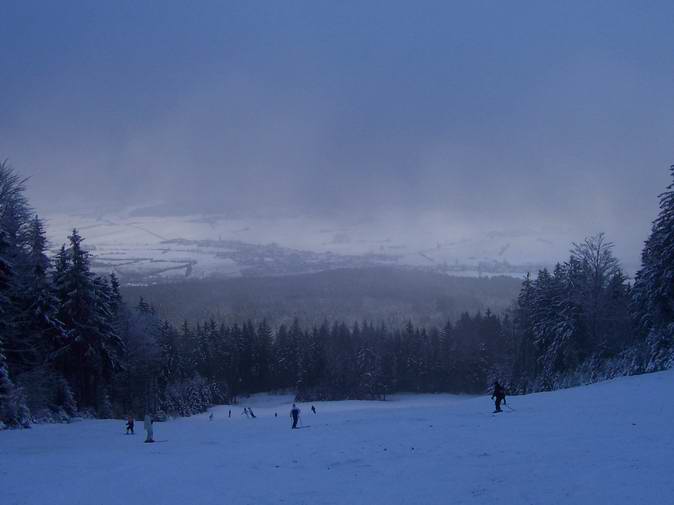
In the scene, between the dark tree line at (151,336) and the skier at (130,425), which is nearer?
the skier at (130,425)

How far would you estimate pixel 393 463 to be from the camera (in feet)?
54.1

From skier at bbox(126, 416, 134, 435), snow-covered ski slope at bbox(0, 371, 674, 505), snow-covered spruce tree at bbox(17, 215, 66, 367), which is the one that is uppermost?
snow-covered spruce tree at bbox(17, 215, 66, 367)

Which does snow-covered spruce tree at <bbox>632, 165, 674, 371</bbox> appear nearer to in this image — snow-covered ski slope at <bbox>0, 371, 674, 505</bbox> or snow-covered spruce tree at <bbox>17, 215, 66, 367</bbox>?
snow-covered ski slope at <bbox>0, 371, 674, 505</bbox>

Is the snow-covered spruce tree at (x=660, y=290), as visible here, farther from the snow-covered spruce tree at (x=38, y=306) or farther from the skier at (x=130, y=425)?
the snow-covered spruce tree at (x=38, y=306)

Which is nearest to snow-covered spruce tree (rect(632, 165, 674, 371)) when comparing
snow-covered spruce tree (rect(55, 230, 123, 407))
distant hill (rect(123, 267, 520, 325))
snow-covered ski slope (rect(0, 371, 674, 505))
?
snow-covered ski slope (rect(0, 371, 674, 505))

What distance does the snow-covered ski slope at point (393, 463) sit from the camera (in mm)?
12945

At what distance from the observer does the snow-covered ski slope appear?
12.9 m

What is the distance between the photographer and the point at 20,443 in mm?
23188

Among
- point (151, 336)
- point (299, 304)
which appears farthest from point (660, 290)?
point (299, 304)

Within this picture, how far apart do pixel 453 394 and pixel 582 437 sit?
3403 inches

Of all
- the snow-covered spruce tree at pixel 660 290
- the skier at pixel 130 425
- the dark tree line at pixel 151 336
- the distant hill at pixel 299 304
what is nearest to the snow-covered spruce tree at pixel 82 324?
the dark tree line at pixel 151 336

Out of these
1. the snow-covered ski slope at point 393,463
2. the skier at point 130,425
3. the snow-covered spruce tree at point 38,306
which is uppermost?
the snow-covered spruce tree at point 38,306

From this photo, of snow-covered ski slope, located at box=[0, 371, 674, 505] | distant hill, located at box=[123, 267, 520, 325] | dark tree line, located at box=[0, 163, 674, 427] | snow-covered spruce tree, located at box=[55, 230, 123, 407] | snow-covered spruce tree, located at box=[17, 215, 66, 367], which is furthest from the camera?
distant hill, located at box=[123, 267, 520, 325]

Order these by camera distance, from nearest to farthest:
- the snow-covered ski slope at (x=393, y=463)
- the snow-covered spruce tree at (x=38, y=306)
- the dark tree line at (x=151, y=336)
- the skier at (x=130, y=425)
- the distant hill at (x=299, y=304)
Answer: the snow-covered ski slope at (x=393, y=463) < the skier at (x=130, y=425) < the dark tree line at (x=151, y=336) < the snow-covered spruce tree at (x=38, y=306) < the distant hill at (x=299, y=304)
